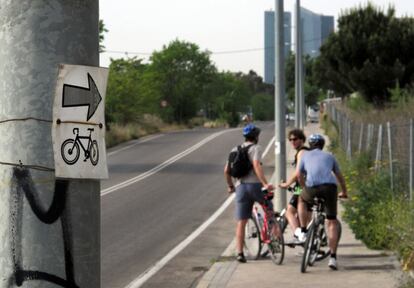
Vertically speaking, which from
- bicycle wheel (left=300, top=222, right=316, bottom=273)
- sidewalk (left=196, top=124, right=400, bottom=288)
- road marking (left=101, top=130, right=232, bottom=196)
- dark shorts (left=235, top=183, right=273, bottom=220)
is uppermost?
dark shorts (left=235, top=183, right=273, bottom=220)

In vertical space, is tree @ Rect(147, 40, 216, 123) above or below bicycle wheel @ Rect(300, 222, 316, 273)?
above

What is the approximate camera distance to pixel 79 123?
7.78ft

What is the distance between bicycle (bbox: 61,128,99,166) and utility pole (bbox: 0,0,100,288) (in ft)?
0.14

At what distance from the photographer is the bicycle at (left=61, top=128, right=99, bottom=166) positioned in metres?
2.31

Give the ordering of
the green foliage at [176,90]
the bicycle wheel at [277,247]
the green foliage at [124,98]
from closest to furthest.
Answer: the bicycle wheel at [277,247] → the green foliage at [124,98] → the green foliage at [176,90]

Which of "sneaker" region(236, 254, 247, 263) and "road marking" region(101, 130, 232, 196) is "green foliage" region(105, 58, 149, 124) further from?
"sneaker" region(236, 254, 247, 263)

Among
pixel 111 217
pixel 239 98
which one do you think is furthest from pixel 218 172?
pixel 239 98

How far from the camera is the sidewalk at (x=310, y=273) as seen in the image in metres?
9.05

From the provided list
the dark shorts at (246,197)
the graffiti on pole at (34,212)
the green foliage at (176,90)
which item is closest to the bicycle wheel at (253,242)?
the dark shorts at (246,197)

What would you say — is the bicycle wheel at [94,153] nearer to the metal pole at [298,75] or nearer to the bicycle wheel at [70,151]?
the bicycle wheel at [70,151]

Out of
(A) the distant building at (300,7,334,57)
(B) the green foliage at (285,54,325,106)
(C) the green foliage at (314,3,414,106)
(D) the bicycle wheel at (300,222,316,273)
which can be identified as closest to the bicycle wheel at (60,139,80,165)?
(D) the bicycle wheel at (300,222,316,273)

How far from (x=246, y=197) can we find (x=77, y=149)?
8.30 m

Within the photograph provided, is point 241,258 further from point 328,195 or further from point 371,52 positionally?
point 371,52

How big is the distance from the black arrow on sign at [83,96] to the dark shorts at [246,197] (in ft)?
26.8
